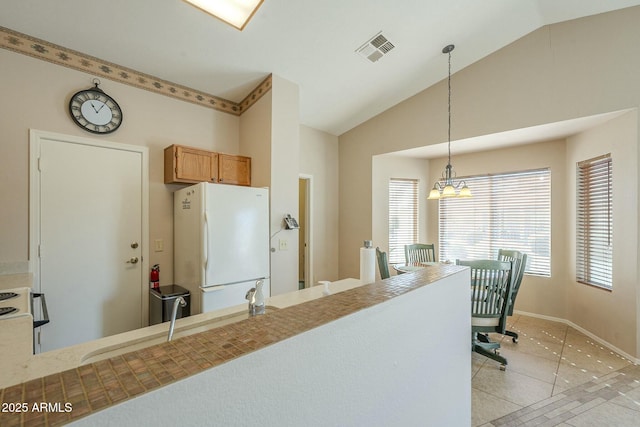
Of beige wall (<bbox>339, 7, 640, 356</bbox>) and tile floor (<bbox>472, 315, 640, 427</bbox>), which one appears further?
beige wall (<bbox>339, 7, 640, 356</bbox>)

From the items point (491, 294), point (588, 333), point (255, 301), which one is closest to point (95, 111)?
point (255, 301)

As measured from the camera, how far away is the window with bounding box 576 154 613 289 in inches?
128

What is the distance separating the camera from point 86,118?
108 inches

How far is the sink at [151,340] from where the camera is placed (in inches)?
43.0

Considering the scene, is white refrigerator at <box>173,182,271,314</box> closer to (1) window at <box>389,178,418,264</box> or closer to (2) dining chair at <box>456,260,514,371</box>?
(2) dining chair at <box>456,260,514,371</box>

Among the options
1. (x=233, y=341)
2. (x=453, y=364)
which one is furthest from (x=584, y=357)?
(x=233, y=341)

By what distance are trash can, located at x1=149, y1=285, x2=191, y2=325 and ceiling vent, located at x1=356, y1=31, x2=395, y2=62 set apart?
3.21m

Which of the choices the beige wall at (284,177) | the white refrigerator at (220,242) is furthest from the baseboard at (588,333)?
the white refrigerator at (220,242)

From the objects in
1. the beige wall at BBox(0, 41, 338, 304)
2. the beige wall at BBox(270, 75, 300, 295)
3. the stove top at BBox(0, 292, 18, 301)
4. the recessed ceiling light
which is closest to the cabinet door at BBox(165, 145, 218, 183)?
the beige wall at BBox(0, 41, 338, 304)

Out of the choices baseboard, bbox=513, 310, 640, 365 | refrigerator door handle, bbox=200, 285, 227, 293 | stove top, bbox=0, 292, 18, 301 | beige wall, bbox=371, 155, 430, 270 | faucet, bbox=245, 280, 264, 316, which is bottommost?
baseboard, bbox=513, 310, 640, 365

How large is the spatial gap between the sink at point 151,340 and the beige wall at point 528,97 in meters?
3.53

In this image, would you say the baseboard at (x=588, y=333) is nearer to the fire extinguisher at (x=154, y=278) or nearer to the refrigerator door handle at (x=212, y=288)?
the refrigerator door handle at (x=212, y=288)

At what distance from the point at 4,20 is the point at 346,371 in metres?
3.57

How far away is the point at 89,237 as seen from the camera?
276cm
